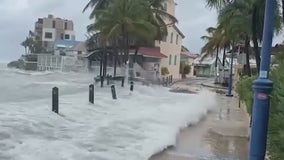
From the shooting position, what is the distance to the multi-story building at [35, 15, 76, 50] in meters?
121

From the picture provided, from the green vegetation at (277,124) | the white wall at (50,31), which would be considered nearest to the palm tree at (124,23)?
the green vegetation at (277,124)

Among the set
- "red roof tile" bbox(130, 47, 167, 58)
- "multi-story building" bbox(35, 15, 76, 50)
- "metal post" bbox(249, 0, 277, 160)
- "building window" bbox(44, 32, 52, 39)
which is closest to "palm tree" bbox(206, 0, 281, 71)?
"metal post" bbox(249, 0, 277, 160)

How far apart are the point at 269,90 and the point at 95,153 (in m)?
5.66

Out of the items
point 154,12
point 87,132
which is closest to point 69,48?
point 154,12

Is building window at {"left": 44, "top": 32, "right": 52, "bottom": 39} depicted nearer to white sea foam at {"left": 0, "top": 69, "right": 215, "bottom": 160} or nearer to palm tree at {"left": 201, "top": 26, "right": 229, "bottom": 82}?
palm tree at {"left": 201, "top": 26, "right": 229, "bottom": 82}

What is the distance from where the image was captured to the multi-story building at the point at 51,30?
121325mm

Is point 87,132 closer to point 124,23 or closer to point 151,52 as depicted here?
point 124,23

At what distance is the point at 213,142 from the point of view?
1344 centimetres

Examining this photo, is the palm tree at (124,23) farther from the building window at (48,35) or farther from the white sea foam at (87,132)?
the building window at (48,35)

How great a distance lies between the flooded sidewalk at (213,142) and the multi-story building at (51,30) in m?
103

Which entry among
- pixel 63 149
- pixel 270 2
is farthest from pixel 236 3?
pixel 270 2

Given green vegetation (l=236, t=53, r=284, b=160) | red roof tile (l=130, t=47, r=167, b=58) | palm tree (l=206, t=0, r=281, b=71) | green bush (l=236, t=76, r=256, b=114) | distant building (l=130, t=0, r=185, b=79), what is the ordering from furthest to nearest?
distant building (l=130, t=0, r=185, b=79) → red roof tile (l=130, t=47, r=167, b=58) → palm tree (l=206, t=0, r=281, b=71) → green bush (l=236, t=76, r=256, b=114) → green vegetation (l=236, t=53, r=284, b=160)

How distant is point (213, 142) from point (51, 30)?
116 m

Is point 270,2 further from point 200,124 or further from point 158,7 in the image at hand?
point 158,7
